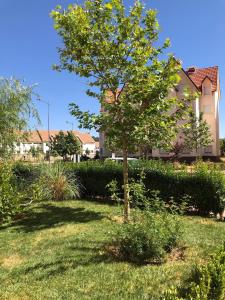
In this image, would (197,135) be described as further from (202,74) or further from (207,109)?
(202,74)

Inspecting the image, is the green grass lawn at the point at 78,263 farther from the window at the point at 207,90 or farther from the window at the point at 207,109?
the window at the point at 207,90

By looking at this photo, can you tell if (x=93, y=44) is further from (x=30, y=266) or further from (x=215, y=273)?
(x=215, y=273)

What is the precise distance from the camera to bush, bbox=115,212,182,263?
→ 6.37 m

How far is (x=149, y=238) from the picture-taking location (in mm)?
6328

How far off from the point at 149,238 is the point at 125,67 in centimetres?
528

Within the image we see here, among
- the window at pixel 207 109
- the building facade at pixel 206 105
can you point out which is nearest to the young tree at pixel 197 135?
the building facade at pixel 206 105

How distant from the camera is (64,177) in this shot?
47.0 feet

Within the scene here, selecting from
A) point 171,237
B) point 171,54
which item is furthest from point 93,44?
point 171,237

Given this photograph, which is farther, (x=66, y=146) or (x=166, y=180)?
(x=66, y=146)

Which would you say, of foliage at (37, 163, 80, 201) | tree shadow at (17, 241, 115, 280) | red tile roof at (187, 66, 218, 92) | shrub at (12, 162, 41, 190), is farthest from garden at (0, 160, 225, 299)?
red tile roof at (187, 66, 218, 92)

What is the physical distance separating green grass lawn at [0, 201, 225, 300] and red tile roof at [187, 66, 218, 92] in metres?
37.4

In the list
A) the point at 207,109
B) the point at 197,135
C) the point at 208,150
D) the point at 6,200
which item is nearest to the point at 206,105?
the point at 207,109

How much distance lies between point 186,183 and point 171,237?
5.15 m

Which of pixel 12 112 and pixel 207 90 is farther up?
pixel 207 90
